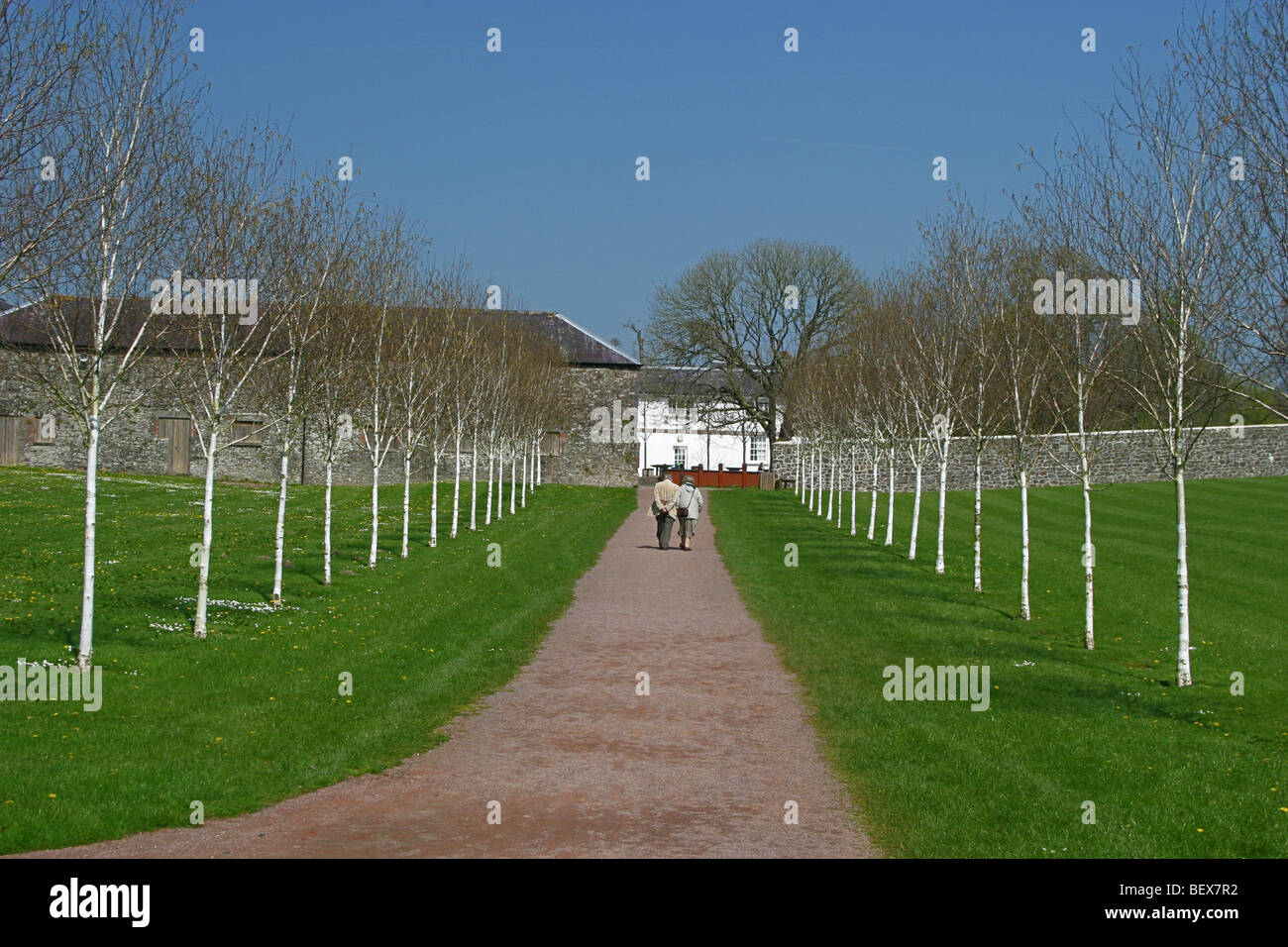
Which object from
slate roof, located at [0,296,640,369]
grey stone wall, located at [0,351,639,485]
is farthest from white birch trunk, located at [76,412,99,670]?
grey stone wall, located at [0,351,639,485]

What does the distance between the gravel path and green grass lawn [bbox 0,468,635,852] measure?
Answer: 0.49 meters

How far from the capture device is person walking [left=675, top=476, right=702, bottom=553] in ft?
104

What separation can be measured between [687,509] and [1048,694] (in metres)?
17.6

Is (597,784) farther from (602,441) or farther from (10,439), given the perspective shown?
(602,441)

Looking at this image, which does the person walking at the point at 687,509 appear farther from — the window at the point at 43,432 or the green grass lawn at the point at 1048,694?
the window at the point at 43,432

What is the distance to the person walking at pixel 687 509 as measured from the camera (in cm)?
3173

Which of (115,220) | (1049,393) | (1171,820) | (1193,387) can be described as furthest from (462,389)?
(1171,820)

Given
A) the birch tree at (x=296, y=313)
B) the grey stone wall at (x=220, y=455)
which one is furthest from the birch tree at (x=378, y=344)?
the grey stone wall at (x=220, y=455)

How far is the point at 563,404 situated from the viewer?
56.3 metres

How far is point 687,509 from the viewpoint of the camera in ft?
104

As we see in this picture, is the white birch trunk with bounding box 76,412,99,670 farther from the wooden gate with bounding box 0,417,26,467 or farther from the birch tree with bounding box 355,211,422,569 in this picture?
the wooden gate with bounding box 0,417,26,467
